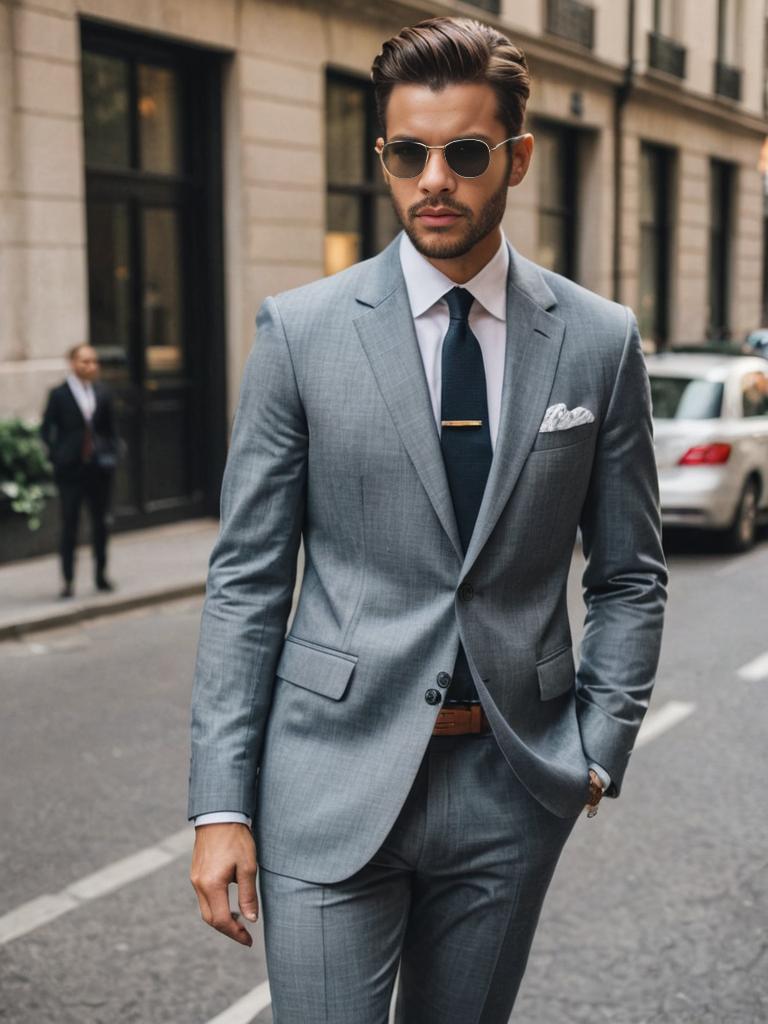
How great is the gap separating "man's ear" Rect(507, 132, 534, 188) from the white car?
955 centimetres

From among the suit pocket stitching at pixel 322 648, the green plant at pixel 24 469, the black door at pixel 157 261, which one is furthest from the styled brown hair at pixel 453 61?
the black door at pixel 157 261

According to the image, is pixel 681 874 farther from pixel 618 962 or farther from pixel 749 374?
pixel 749 374

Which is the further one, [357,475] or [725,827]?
[725,827]

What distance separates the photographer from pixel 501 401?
221cm

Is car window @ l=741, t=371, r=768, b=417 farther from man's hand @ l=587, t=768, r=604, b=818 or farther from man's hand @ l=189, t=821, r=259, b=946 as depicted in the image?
man's hand @ l=189, t=821, r=259, b=946

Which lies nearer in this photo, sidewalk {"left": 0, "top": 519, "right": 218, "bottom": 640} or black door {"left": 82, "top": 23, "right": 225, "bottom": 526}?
sidewalk {"left": 0, "top": 519, "right": 218, "bottom": 640}

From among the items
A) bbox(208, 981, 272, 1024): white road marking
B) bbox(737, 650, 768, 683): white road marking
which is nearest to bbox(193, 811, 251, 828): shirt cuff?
bbox(208, 981, 272, 1024): white road marking

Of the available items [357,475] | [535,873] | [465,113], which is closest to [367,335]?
[357,475]

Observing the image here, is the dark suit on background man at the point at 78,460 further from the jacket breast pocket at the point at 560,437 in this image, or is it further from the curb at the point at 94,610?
the jacket breast pocket at the point at 560,437

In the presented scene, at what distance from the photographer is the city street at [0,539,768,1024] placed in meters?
3.85

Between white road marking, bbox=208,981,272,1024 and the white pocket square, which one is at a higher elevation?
the white pocket square

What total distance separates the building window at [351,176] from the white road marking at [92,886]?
1181 cm

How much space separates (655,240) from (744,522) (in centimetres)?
1464

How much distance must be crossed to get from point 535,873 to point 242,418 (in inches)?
34.7
